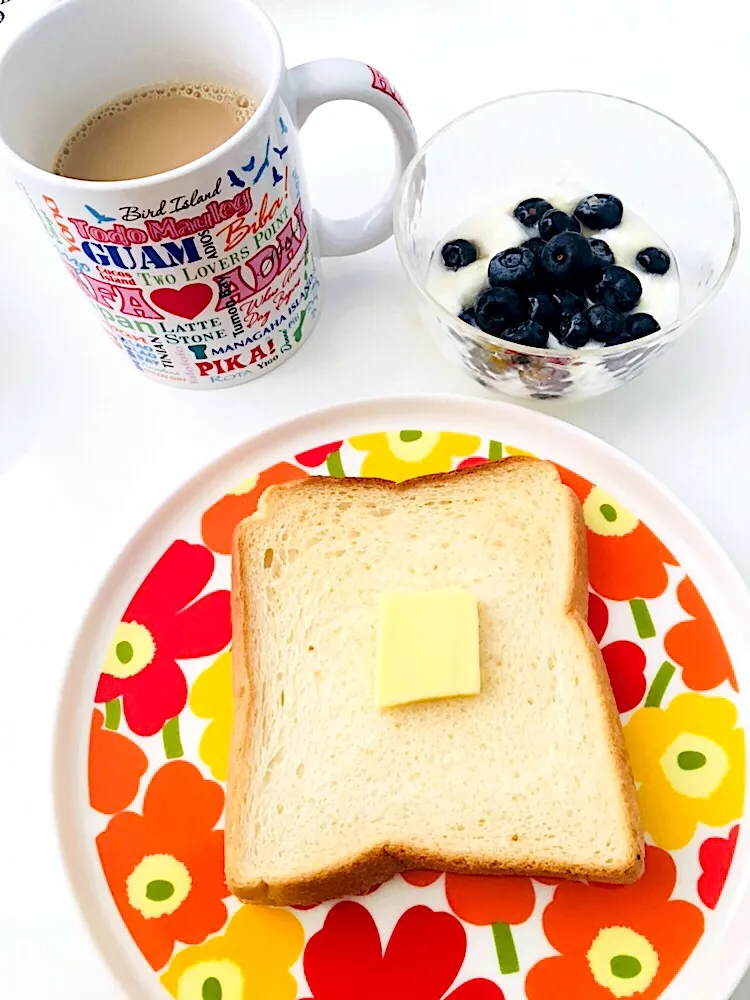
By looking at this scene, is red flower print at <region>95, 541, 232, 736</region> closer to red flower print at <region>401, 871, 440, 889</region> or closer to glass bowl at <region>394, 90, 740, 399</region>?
red flower print at <region>401, 871, 440, 889</region>

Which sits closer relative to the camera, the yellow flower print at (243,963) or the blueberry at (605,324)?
the yellow flower print at (243,963)

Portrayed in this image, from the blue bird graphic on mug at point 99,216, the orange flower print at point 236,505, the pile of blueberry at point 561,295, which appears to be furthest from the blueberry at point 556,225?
the blue bird graphic on mug at point 99,216

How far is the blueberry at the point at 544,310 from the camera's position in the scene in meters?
1.05

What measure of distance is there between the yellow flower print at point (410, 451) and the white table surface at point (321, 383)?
98 mm

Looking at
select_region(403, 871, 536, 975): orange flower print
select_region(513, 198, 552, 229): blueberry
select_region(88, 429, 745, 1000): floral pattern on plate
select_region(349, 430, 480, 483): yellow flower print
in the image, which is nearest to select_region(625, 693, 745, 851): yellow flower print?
select_region(88, 429, 745, 1000): floral pattern on plate

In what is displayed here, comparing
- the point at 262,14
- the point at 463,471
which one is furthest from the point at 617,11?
the point at 463,471

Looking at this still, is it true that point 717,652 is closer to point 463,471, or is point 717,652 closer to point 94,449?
point 463,471

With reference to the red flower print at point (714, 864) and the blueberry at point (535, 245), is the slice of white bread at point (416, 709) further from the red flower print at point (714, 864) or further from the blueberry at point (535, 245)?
the blueberry at point (535, 245)

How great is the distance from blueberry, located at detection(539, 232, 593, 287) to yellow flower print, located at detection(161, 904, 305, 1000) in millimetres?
772

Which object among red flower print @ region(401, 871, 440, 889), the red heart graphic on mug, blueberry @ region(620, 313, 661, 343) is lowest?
red flower print @ region(401, 871, 440, 889)

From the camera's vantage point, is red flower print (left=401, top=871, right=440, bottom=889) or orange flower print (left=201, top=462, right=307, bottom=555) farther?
orange flower print (left=201, top=462, right=307, bottom=555)

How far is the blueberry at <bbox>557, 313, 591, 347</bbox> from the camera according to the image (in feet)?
3.40

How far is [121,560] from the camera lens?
1.05 meters

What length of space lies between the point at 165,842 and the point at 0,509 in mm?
497
